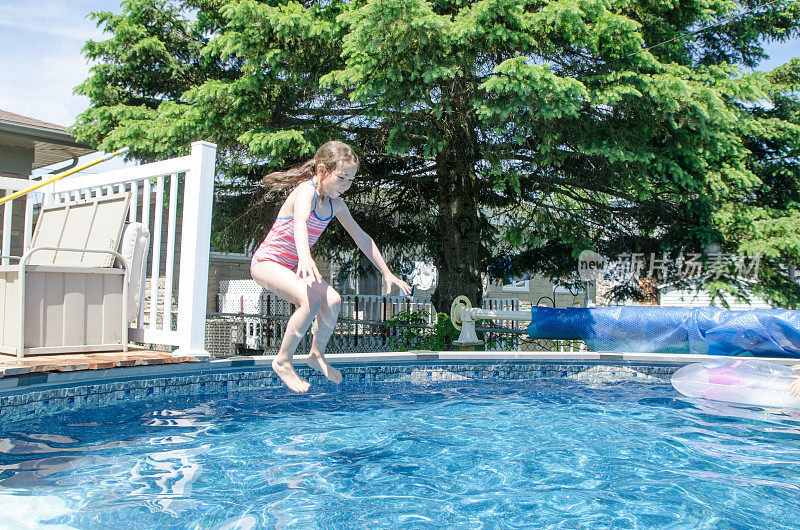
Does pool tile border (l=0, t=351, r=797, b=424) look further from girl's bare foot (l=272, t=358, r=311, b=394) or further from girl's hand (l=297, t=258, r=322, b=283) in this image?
girl's hand (l=297, t=258, r=322, b=283)

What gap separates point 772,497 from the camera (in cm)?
251

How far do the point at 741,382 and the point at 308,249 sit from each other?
344cm

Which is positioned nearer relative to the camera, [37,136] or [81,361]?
[81,361]

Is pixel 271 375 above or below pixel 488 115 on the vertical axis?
below

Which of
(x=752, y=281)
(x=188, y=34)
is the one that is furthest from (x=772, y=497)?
(x=188, y=34)

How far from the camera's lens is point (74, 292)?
4398 mm

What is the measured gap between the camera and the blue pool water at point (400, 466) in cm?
223

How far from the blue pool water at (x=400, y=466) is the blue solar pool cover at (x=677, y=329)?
7.84ft

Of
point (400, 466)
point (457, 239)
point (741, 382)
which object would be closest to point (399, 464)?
point (400, 466)

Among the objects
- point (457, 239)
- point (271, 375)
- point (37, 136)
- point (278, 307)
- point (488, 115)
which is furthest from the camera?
point (278, 307)

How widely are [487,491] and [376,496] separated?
0.47 meters

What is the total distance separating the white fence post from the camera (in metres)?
4.67
